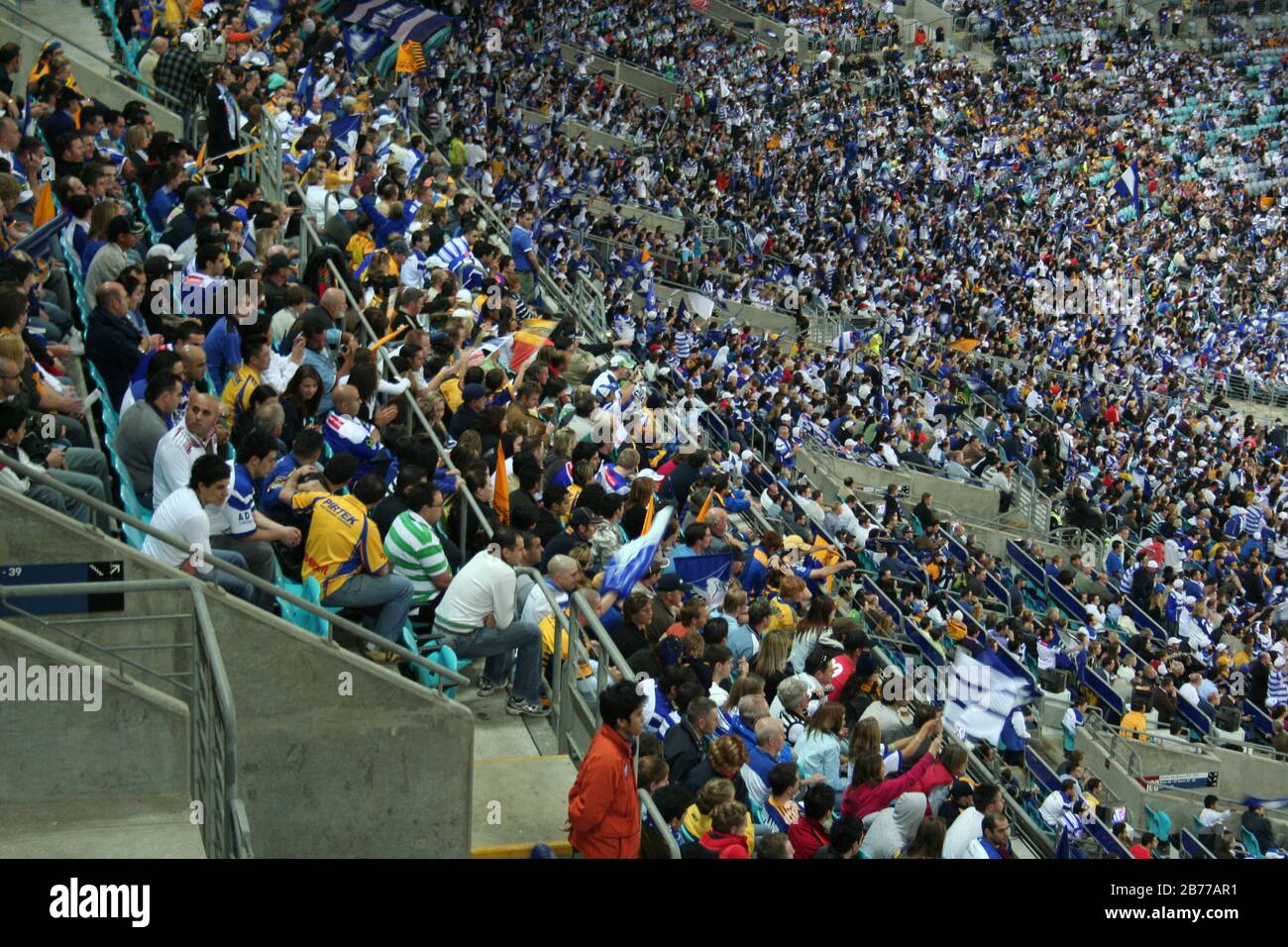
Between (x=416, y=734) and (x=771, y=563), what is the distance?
18.3ft

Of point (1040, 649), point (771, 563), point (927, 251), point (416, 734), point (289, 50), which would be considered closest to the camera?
point (416, 734)

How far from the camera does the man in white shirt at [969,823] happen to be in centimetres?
872

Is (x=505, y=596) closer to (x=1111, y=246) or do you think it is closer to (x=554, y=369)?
(x=554, y=369)

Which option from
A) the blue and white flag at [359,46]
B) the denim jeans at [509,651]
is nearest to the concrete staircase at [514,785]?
the denim jeans at [509,651]

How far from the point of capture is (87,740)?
6.82m

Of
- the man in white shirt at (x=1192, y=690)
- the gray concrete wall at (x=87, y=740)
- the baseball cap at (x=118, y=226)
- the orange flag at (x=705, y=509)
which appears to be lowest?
the man in white shirt at (x=1192, y=690)

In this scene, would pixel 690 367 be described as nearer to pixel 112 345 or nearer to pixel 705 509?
pixel 705 509

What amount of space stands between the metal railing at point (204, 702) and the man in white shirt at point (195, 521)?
0.56 feet

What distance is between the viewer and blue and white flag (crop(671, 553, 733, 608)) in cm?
1112

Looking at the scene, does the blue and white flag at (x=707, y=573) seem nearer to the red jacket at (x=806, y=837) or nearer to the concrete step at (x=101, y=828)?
the red jacket at (x=806, y=837)

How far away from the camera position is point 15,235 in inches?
401

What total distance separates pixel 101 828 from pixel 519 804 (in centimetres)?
211

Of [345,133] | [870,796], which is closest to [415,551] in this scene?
[870,796]
